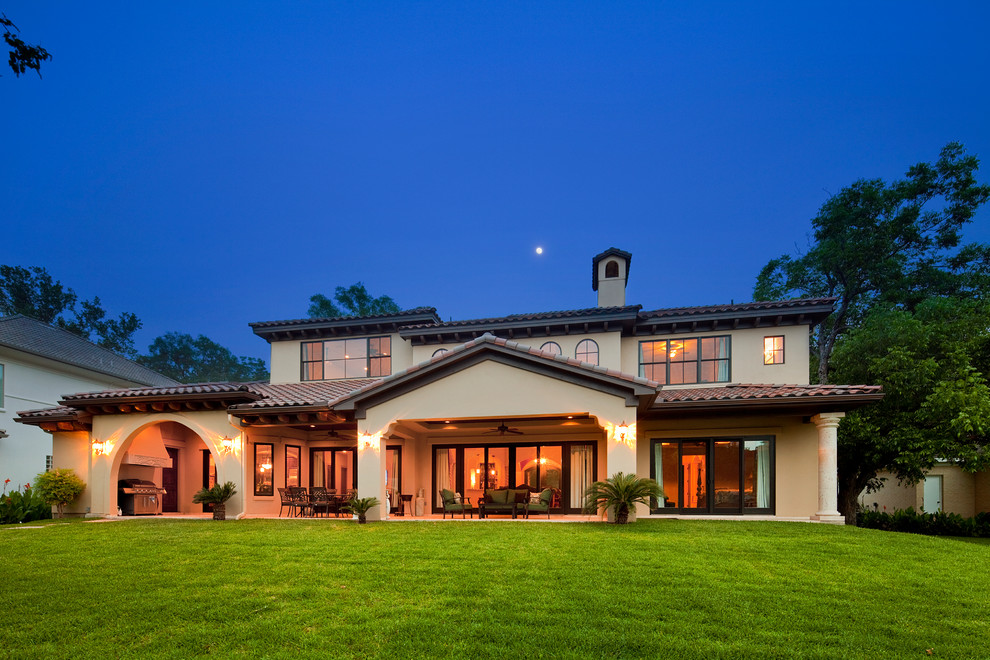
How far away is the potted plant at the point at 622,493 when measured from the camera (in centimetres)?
1346

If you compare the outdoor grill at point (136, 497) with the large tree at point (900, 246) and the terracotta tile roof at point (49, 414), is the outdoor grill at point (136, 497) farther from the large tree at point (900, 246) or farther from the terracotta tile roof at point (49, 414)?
the large tree at point (900, 246)

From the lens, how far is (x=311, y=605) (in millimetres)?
6875

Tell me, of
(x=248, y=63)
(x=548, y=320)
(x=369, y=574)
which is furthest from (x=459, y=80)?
(x=369, y=574)

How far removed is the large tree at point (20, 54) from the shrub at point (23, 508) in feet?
53.5

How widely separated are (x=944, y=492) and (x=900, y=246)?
13136mm

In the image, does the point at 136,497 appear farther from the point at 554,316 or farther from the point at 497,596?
the point at 497,596

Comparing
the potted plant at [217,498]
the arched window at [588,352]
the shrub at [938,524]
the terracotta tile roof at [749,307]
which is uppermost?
the terracotta tile roof at [749,307]

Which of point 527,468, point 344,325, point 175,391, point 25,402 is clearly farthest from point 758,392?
point 25,402

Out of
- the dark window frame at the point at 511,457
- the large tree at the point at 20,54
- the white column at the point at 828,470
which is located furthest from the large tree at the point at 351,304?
the large tree at the point at 20,54

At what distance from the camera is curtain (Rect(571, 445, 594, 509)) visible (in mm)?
18094

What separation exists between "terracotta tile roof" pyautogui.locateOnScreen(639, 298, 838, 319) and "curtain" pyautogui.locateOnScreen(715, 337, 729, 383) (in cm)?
101

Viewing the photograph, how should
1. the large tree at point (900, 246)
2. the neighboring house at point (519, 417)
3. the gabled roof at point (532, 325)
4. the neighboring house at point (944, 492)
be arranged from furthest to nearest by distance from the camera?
the large tree at point (900, 246), the neighboring house at point (944, 492), the gabled roof at point (532, 325), the neighboring house at point (519, 417)

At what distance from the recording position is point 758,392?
15461mm

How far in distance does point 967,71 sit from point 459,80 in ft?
417
